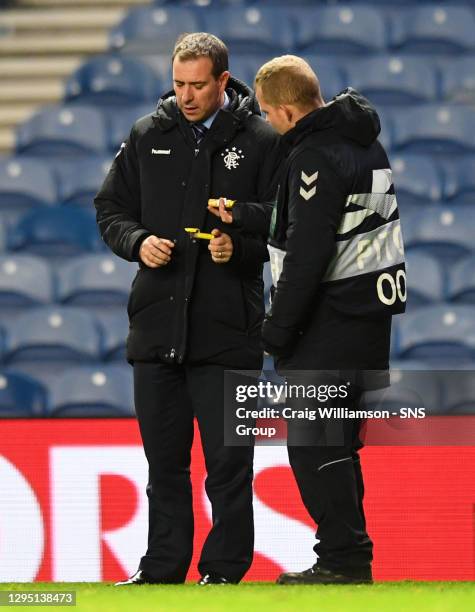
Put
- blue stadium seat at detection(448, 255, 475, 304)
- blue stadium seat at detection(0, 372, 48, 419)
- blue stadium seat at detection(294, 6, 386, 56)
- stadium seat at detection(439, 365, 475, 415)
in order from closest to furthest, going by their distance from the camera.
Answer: stadium seat at detection(439, 365, 475, 415) < blue stadium seat at detection(0, 372, 48, 419) < blue stadium seat at detection(448, 255, 475, 304) < blue stadium seat at detection(294, 6, 386, 56)

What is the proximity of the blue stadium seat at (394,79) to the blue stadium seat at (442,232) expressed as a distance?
79 centimetres

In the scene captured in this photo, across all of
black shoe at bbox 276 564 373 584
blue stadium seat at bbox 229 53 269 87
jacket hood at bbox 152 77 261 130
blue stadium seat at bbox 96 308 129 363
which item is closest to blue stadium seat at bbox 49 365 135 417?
blue stadium seat at bbox 96 308 129 363

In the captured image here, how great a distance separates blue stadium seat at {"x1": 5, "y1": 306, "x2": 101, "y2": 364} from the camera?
5625 mm

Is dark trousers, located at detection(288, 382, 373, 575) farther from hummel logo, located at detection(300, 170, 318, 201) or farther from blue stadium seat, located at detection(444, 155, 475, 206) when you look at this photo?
blue stadium seat, located at detection(444, 155, 475, 206)

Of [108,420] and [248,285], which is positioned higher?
[248,285]

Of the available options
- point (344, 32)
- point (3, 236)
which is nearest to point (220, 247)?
point (3, 236)

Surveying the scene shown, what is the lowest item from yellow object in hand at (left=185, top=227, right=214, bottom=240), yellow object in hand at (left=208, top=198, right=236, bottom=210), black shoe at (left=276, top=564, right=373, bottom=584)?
black shoe at (left=276, top=564, right=373, bottom=584)

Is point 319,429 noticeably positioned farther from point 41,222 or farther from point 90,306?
point 41,222

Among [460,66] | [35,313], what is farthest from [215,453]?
[460,66]

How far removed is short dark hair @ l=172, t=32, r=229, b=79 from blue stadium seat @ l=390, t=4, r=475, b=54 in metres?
3.68

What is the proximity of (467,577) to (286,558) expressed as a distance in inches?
21.3

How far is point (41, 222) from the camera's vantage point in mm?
6098

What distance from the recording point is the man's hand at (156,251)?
312 centimetres

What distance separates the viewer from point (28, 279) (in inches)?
232
